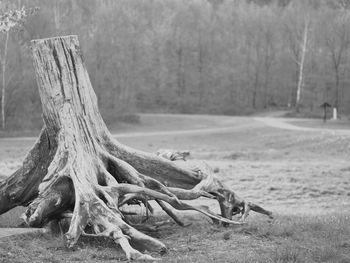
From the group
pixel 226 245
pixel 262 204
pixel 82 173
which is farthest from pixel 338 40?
pixel 226 245

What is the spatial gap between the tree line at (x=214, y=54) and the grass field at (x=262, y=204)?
24.8 meters

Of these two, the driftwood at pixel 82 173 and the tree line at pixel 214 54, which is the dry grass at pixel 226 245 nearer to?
the driftwood at pixel 82 173

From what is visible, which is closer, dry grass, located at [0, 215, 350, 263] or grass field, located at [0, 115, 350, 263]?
dry grass, located at [0, 215, 350, 263]

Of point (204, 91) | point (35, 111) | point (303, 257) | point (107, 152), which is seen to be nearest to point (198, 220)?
point (107, 152)

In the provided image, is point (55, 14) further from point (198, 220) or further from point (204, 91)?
point (198, 220)

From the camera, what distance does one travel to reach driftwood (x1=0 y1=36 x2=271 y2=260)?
780 cm

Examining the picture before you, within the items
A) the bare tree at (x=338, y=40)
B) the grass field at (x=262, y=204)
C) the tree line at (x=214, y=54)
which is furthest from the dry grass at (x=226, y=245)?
the bare tree at (x=338, y=40)

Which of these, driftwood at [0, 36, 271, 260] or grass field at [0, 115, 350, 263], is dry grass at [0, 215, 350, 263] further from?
driftwood at [0, 36, 271, 260]

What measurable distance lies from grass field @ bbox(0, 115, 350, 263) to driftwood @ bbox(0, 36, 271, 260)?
0.38 metres

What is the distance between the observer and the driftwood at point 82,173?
7801 millimetres

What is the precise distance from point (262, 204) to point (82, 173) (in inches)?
287

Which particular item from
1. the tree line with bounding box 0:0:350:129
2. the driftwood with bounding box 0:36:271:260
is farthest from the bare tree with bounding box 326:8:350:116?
the driftwood with bounding box 0:36:271:260

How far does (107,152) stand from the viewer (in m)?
9.17

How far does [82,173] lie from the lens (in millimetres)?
8195
